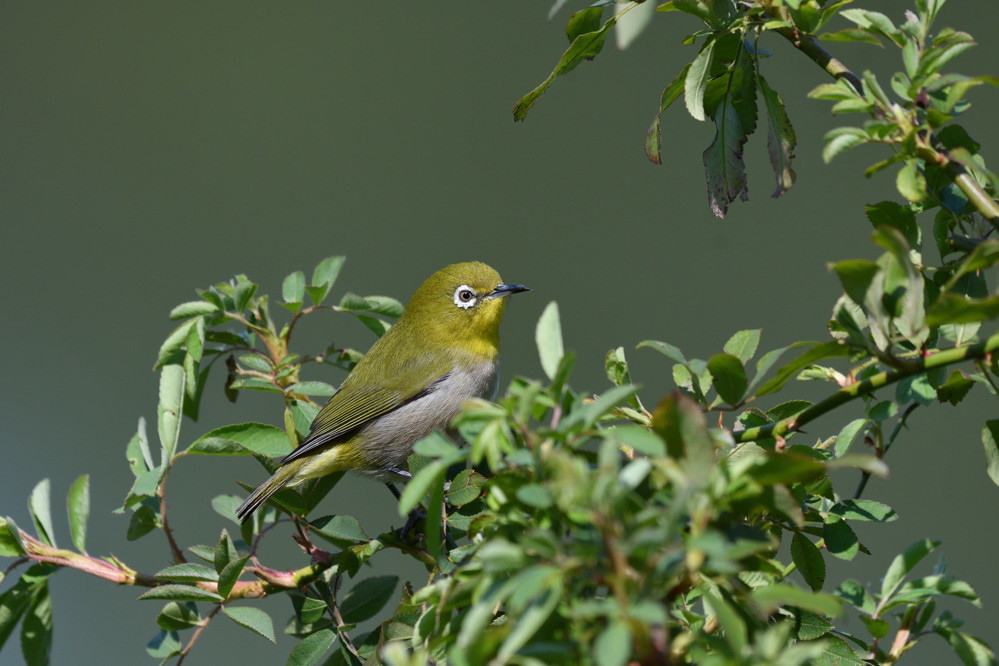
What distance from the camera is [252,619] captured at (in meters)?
1.18

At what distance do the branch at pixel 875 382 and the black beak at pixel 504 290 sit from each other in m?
2.02

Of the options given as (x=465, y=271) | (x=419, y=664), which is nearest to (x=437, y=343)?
(x=465, y=271)

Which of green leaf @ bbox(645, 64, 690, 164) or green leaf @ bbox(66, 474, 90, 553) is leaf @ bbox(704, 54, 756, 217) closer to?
green leaf @ bbox(645, 64, 690, 164)

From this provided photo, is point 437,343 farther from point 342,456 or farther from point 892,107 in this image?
point 892,107

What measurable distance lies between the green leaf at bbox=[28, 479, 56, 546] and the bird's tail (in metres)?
0.30

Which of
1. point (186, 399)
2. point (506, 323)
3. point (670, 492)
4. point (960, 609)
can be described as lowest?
point (960, 609)

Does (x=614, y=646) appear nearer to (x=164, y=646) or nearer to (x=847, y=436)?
(x=847, y=436)

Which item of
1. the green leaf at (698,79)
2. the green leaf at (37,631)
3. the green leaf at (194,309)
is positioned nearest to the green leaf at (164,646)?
the green leaf at (37,631)

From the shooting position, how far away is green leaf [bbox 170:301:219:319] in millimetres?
1580

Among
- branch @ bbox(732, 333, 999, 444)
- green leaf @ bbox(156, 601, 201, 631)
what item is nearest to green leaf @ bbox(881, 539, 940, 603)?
branch @ bbox(732, 333, 999, 444)

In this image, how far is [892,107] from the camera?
861mm

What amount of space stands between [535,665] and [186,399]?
1.19 metres

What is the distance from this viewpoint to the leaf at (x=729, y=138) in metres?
1.17

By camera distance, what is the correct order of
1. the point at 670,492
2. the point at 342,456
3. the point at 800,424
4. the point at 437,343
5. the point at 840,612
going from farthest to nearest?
1. the point at 437,343
2. the point at 342,456
3. the point at 800,424
4. the point at 670,492
5. the point at 840,612
